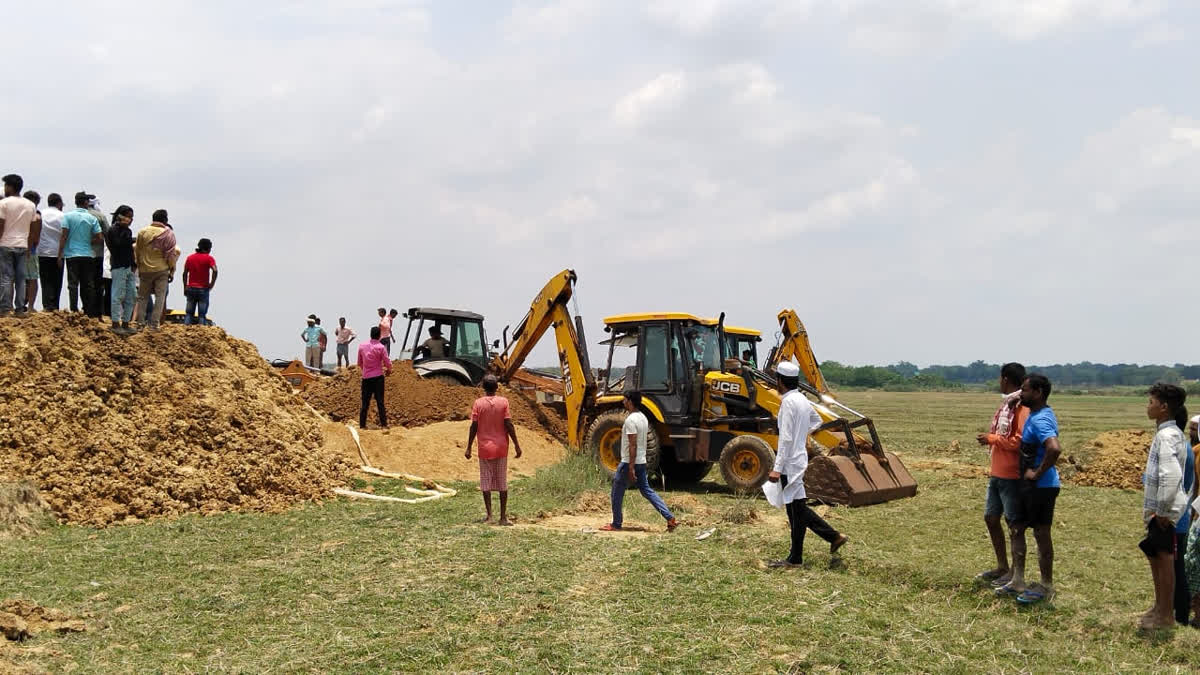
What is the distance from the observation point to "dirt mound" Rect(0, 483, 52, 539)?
9.39m

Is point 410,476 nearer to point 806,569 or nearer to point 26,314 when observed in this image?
point 26,314

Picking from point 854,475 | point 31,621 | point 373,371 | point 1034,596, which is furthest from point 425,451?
point 1034,596

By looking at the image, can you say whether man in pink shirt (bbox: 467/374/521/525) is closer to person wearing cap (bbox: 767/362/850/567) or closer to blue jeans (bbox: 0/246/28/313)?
person wearing cap (bbox: 767/362/850/567)

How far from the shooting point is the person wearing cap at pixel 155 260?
1277 cm

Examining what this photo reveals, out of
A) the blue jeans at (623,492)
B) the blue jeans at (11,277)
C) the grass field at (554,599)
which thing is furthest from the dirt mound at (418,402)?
the blue jeans at (623,492)

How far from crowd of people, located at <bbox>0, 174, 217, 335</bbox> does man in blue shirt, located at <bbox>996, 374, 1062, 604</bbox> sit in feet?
34.4

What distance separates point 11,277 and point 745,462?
9622 mm

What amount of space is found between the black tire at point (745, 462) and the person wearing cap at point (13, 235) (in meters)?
9.16

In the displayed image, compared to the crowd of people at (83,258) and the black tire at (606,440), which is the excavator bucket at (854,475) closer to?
the black tire at (606,440)

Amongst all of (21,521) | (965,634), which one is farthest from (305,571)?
(965,634)

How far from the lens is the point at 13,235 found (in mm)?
11773

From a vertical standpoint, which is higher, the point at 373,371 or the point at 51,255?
the point at 51,255

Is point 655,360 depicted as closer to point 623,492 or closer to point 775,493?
point 623,492

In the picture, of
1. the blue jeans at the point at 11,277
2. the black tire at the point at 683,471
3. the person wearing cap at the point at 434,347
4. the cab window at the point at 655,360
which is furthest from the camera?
the person wearing cap at the point at 434,347
